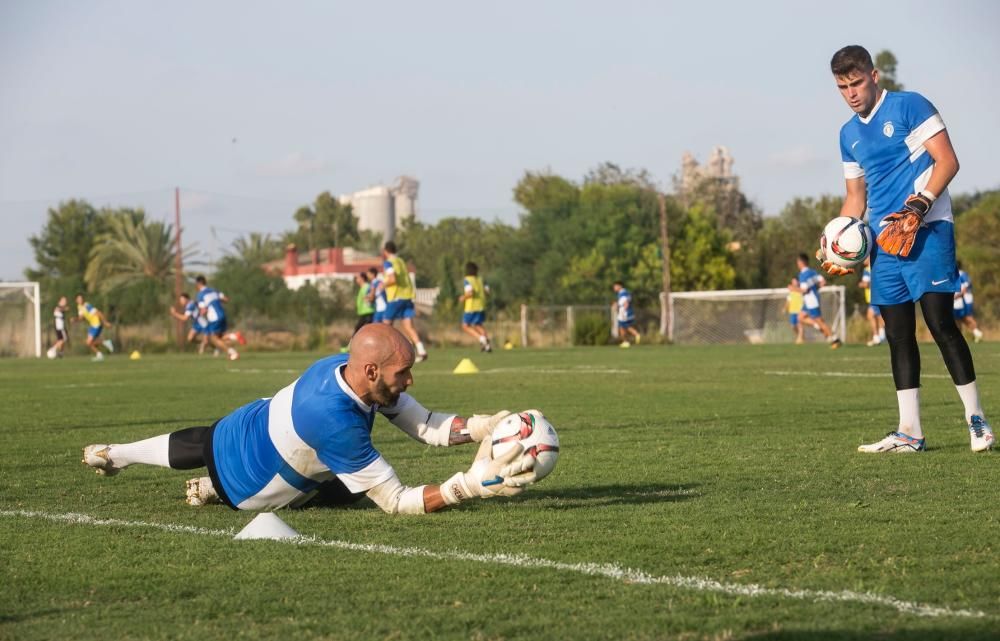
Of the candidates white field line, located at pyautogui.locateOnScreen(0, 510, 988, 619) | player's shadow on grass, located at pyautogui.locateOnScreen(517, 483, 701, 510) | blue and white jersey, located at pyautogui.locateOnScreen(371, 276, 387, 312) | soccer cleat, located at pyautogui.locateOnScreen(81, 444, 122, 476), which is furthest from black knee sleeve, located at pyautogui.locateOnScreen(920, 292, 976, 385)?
blue and white jersey, located at pyautogui.locateOnScreen(371, 276, 387, 312)

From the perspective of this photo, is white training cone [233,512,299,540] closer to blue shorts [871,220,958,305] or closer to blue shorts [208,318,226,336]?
blue shorts [871,220,958,305]

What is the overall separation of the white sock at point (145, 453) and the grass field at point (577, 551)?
21cm

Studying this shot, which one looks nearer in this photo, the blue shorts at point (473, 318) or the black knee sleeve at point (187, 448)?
the black knee sleeve at point (187, 448)

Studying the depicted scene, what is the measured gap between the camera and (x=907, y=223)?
23.5ft

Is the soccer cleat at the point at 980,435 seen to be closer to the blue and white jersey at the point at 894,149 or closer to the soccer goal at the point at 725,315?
the blue and white jersey at the point at 894,149

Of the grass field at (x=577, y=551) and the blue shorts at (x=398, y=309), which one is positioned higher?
the blue shorts at (x=398, y=309)

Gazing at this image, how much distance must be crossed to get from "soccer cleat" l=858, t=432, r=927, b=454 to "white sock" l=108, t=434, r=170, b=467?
4.01 m

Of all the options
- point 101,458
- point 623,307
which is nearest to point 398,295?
point 623,307

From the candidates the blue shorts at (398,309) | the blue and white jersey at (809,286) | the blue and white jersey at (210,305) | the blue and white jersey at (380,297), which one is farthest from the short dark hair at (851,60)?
the blue and white jersey at (210,305)

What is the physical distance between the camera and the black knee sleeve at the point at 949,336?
24.4 feet

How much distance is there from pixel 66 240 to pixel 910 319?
76578 millimetres

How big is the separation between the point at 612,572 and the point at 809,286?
28196 millimetres

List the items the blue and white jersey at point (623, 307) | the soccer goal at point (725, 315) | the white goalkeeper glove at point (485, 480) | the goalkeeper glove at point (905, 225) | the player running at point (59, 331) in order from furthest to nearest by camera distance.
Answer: the soccer goal at point (725, 315), the player running at point (59, 331), the blue and white jersey at point (623, 307), the goalkeeper glove at point (905, 225), the white goalkeeper glove at point (485, 480)

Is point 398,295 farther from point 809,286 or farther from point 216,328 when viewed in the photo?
point 809,286
